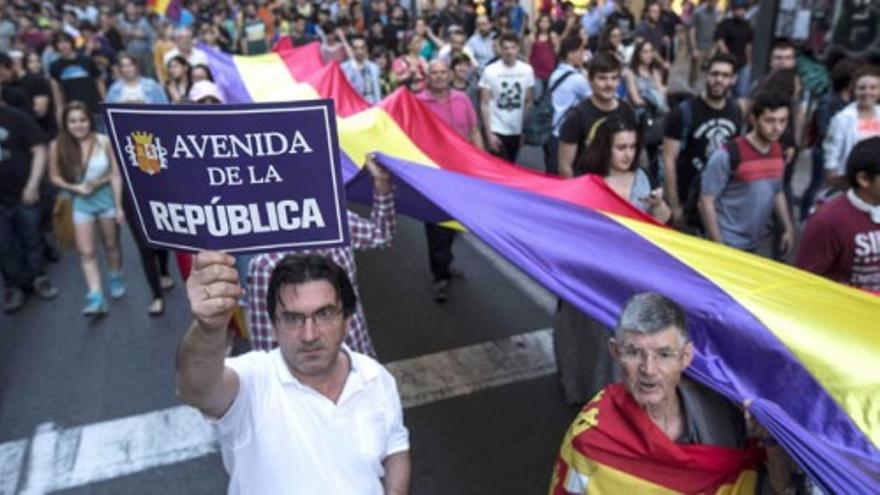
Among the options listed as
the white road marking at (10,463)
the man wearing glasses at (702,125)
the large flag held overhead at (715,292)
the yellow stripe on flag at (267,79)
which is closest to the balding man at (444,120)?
the yellow stripe on flag at (267,79)

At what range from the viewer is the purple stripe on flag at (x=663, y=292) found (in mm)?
2201

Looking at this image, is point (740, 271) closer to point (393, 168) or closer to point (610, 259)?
point (610, 259)

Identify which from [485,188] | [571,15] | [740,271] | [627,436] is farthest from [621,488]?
[571,15]

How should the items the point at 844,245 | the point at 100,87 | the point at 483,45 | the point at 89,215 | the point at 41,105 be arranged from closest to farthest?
1. the point at 844,245
2. the point at 89,215
3. the point at 41,105
4. the point at 100,87
5. the point at 483,45

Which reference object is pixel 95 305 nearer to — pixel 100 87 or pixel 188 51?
pixel 188 51

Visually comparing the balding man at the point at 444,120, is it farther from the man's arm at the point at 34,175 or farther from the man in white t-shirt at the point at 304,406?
the man in white t-shirt at the point at 304,406

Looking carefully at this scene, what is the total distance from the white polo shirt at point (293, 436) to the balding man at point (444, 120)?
3765mm

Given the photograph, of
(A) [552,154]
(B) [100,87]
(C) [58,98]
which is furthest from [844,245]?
(B) [100,87]

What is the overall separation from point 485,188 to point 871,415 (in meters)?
2.04

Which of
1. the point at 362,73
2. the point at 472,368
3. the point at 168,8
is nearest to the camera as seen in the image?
the point at 472,368

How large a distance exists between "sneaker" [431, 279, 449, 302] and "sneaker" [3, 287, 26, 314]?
11.4 feet

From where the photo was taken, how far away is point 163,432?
183 inches

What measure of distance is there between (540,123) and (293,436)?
17.9ft

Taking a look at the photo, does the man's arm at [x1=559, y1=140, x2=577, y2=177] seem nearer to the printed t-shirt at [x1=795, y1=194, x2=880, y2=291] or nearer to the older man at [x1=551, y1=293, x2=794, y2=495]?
the printed t-shirt at [x1=795, y1=194, x2=880, y2=291]
